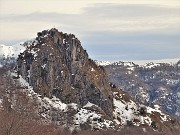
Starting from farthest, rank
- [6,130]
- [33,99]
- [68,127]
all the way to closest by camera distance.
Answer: [33,99] → [68,127] → [6,130]

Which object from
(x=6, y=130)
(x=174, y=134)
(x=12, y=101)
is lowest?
(x=174, y=134)

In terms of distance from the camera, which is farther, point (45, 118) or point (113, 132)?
point (45, 118)

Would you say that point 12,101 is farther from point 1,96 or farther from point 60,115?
point 60,115

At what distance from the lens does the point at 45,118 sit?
622 feet

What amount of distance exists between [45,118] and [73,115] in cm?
1438

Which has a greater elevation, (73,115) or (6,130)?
(6,130)

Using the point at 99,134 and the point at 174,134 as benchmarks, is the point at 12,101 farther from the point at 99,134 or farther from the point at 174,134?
the point at 174,134

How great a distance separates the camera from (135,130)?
188m

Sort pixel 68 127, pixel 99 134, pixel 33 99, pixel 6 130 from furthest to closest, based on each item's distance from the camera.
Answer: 1. pixel 33 99
2. pixel 68 127
3. pixel 99 134
4. pixel 6 130

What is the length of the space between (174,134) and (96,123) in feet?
111

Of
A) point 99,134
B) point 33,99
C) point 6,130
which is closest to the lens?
point 6,130

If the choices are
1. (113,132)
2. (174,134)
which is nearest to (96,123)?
(113,132)

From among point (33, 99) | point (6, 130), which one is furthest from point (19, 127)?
point (33, 99)

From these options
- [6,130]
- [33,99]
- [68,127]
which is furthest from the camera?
[33,99]
